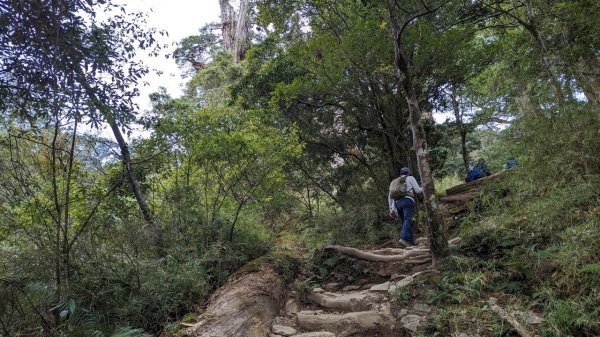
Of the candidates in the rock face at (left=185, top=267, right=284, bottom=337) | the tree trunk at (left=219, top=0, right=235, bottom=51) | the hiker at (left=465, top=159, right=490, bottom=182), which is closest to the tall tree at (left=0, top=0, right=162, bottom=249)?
the rock face at (left=185, top=267, right=284, bottom=337)

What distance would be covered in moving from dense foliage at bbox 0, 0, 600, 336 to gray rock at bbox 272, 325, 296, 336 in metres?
1.38

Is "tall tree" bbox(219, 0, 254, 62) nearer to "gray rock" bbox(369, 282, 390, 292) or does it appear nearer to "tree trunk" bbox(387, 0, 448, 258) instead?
"tree trunk" bbox(387, 0, 448, 258)

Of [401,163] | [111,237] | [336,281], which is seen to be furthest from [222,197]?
[401,163]

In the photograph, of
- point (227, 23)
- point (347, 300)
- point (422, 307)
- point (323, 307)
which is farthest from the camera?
point (227, 23)

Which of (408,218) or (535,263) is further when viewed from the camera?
(408,218)

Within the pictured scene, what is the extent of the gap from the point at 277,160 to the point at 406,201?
2.88 m

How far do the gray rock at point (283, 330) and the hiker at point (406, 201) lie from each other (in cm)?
310

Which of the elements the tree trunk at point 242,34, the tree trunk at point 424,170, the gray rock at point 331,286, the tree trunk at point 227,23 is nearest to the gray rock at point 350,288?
the gray rock at point 331,286

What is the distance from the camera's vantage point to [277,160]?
7.74 m

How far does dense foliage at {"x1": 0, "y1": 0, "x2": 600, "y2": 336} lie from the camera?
12.9ft

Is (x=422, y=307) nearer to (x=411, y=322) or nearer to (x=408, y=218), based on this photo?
(x=411, y=322)

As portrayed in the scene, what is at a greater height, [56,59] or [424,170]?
[56,59]

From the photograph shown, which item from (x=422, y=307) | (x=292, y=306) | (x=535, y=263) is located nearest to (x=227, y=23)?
(x=292, y=306)

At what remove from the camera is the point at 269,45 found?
11297mm
